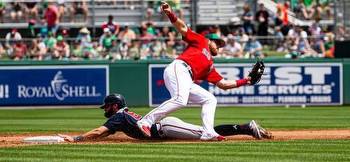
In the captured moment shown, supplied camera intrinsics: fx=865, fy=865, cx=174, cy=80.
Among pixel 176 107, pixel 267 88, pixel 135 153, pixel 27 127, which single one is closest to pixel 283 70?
pixel 267 88

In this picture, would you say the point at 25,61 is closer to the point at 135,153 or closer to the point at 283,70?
the point at 283,70

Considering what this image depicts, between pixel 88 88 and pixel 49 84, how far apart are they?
3.37ft

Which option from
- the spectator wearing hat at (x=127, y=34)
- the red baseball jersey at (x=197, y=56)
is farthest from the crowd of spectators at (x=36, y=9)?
the red baseball jersey at (x=197, y=56)

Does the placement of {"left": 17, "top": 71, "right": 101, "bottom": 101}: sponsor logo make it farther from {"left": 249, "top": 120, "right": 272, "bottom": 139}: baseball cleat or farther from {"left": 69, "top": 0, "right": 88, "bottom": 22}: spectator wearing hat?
Answer: {"left": 249, "top": 120, "right": 272, "bottom": 139}: baseball cleat

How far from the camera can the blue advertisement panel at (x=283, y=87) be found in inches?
891

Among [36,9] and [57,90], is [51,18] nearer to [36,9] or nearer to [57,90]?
[36,9]

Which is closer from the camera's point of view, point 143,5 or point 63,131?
point 63,131

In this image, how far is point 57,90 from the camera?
74.5 ft

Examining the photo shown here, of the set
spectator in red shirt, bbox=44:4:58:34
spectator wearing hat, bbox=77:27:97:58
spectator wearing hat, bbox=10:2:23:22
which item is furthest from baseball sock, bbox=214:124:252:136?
spectator wearing hat, bbox=10:2:23:22

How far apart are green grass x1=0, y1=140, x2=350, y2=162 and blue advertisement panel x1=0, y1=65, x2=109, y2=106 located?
1131cm

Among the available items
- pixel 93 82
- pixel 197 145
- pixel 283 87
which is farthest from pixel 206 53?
pixel 93 82

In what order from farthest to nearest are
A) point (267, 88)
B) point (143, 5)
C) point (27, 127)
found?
point (143, 5) → point (267, 88) → point (27, 127)

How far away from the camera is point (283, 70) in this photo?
22766 mm

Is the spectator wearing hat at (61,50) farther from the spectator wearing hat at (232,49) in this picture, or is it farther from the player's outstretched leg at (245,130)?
the player's outstretched leg at (245,130)
